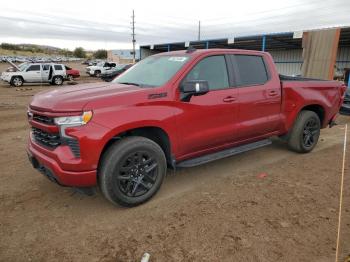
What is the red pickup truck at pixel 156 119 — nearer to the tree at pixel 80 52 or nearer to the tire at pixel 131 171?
the tire at pixel 131 171

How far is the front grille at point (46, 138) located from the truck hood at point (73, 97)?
0.92 ft

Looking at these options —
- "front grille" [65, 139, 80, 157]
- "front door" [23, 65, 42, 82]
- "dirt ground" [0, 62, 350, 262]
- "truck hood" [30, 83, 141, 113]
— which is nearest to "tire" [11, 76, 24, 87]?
"front door" [23, 65, 42, 82]

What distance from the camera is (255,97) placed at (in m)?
4.77

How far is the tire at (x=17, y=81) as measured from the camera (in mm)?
20859

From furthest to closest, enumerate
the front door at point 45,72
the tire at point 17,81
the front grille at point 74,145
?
the front door at point 45,72
the tire at point 17,81
the front grille at point 74,145

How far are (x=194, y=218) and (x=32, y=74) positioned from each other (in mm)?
21054

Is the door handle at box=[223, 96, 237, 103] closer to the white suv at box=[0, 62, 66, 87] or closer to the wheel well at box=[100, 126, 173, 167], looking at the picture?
the wheel well at box=[100, 126, 173, 167]

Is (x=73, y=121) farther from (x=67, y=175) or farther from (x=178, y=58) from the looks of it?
(x=178, y=58)

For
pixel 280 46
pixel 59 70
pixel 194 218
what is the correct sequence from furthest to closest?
1. pixel 280 46
2. pixel 59 70
3. pixel 194 218

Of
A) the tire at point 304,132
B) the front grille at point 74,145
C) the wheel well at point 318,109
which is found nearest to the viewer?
the front grille at point 74,145

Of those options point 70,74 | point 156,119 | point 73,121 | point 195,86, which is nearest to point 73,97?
point 73,121

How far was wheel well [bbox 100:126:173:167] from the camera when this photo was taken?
3.77 meters

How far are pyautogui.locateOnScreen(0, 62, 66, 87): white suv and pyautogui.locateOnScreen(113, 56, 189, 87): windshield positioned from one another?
18804 mm

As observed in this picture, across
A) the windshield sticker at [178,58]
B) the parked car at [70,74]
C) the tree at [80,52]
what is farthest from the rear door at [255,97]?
the tree at [80,52]
